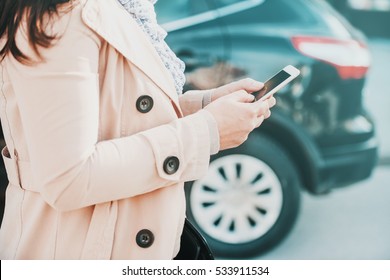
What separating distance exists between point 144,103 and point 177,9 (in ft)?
7.01

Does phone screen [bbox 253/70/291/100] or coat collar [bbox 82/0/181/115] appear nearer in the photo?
coat collar [bbox 82/0/181/115]

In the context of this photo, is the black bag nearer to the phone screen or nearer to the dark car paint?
the phone screen

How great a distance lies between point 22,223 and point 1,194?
1.57 metres

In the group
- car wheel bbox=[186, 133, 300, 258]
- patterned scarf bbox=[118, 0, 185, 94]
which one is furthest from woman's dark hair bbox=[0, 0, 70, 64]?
car wheel bbox=[186, 133, 300, 258]

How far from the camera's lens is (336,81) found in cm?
345

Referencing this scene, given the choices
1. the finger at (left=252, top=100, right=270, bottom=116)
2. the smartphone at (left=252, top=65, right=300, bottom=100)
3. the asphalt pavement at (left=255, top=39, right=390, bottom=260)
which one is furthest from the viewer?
the asphalt pavement at (left=255, top=39, right=390, bottom=260)

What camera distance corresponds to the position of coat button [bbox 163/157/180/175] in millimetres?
1314


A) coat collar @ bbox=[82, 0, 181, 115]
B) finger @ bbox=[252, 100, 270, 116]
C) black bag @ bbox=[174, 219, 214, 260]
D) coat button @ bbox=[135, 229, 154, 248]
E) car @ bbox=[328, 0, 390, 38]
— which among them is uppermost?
coat collar @ bbox=[82, 0, 181, 115]

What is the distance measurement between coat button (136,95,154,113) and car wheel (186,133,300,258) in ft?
7.19

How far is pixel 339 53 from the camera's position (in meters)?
3.48

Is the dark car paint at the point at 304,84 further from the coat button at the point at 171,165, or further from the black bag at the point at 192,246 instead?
the coat button at the point at 171,165

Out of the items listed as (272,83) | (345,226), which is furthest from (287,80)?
(345,226)

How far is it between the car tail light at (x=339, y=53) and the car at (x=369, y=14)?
1.68 m
